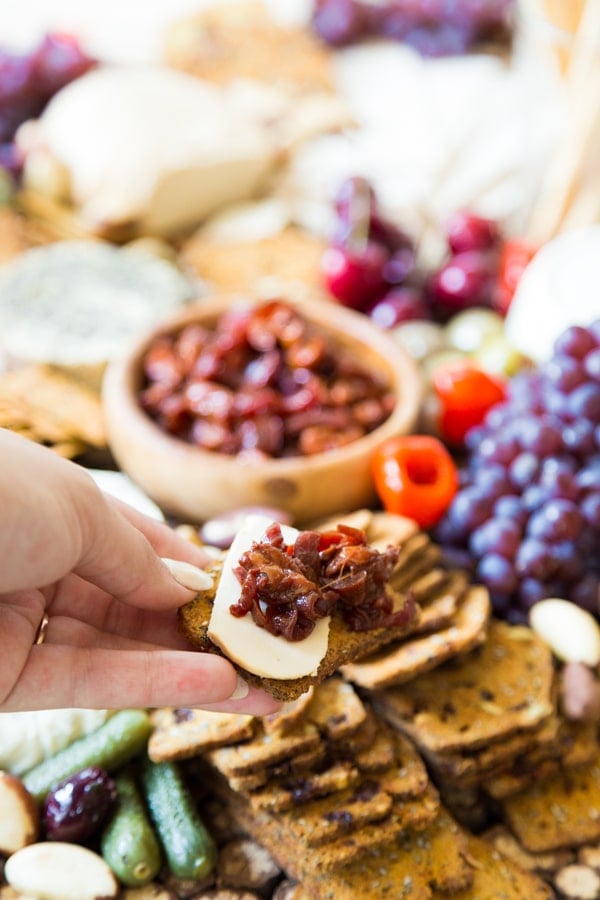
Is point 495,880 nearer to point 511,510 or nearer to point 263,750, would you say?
point 263,750

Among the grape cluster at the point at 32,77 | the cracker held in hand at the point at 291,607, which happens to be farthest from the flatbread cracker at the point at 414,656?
the grape cluster at the point at 32,77

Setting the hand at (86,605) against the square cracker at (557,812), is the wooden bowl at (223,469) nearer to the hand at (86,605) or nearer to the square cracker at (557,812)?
the hand at (86,605)

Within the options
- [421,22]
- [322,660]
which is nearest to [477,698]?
[322,660]

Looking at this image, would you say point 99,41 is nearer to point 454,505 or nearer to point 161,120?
point 161,120

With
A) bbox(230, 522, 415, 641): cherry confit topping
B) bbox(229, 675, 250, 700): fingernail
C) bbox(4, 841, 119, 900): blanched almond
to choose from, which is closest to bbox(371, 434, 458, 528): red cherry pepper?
bbox(230, 522, 415, 641): cherry confit topping

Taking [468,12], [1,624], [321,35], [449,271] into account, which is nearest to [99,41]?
[321,35]

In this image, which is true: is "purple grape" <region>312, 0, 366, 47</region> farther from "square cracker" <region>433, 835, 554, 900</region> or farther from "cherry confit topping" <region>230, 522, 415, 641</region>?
"square cracker" <region>433, 835, 554, 900</region>
